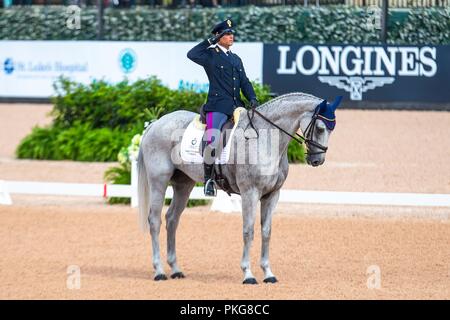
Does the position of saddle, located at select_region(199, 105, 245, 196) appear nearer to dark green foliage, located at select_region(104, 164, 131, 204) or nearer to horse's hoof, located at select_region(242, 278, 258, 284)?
horse's hoof, located at select_region(242, 278, 258, 284)

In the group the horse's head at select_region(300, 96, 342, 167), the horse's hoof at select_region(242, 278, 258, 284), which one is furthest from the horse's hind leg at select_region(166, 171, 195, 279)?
the horse's head at select_region(300, 96, 342, 167)

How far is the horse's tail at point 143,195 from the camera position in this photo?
11773 mm

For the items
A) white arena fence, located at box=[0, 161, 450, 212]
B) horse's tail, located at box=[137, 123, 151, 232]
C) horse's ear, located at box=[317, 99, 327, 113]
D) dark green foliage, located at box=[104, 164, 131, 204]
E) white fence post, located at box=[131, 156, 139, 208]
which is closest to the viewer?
horse's ear, located at box=[317, 99, 327, 113]

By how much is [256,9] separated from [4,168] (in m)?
9.73

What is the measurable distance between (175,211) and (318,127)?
1871mm

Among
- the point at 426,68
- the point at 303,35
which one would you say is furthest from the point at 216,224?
the point at 303,35

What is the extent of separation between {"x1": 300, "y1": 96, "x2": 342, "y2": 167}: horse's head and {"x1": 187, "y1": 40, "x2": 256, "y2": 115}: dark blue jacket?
74cm

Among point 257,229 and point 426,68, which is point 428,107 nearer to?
point 426,68

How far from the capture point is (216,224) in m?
14.9

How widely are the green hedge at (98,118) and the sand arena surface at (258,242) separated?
1.13 ft

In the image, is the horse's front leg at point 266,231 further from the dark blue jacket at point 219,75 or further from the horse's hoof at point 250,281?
the dark blue jacket at point 219,75

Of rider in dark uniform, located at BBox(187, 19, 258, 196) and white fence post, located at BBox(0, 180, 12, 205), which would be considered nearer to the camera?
rider in dark uniform, located at BBox(187, 19, 258, 196)

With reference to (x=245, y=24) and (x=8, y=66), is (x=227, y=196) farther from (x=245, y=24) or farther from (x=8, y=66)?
(x=8, y=66)

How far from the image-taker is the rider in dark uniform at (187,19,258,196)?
36.5 ft
